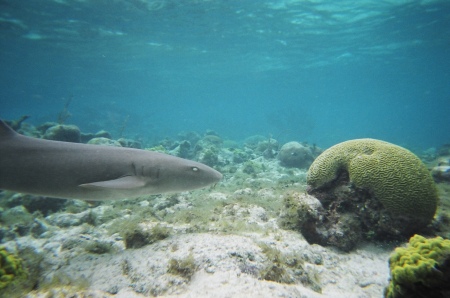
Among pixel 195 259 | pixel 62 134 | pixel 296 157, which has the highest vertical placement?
pixel 62 134

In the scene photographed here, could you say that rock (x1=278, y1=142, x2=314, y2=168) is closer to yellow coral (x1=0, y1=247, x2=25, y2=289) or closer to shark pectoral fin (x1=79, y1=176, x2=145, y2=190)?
shark pectoral fin (x1=79, y1=176, x2=145, y2=190)

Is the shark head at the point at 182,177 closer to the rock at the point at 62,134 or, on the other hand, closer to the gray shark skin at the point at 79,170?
the gray shark skin at the point at 79,170

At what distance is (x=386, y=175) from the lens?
16.9ft

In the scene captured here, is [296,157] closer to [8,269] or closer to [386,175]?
[386,175]

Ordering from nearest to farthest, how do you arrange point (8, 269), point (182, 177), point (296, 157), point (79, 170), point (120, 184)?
point (8, 269) < point (120, 184) < point (79, 170) < point (182, 177) < point (296, 157)

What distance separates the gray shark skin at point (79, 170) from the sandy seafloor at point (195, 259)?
3.00 ft

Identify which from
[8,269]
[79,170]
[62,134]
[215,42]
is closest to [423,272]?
[79,170]

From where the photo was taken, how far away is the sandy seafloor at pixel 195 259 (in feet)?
9.33

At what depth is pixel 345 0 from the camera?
2342 cm

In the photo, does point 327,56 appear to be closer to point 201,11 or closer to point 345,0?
point 345,0

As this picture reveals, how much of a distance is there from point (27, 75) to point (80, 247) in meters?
63.5

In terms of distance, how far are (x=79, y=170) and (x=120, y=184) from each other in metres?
0.81

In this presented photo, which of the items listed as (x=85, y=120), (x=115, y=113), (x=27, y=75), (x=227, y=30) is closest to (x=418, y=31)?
(x=227, y=30)

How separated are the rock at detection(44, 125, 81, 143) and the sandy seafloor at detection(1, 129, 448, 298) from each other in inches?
327
